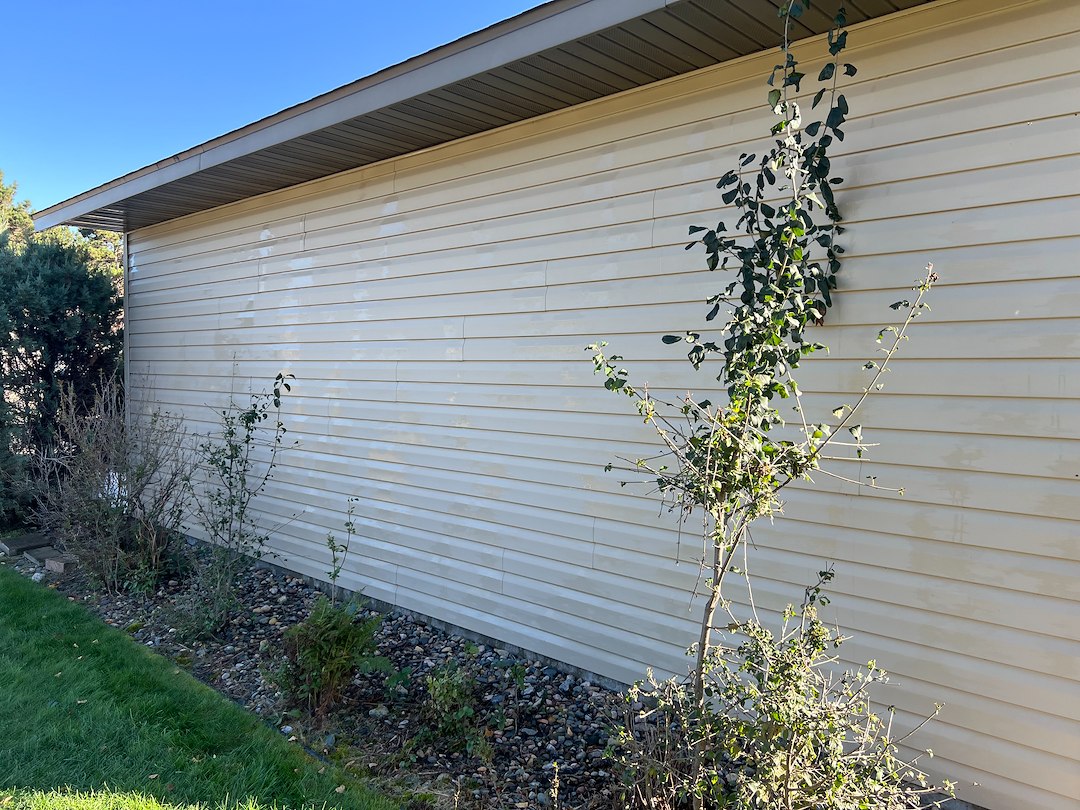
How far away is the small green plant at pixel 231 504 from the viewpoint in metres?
4.43

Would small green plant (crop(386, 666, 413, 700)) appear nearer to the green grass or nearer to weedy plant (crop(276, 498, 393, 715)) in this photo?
weedy plant (crop(276, 498, 393, 715))

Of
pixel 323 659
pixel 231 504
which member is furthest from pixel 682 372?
pixel 231 504

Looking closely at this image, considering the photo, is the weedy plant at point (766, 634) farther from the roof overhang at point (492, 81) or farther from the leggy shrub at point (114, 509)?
the leggy shrub at point (114, 509)

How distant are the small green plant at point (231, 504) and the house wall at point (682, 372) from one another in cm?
27

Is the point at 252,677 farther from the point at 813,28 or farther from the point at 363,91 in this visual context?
the point at 813,28

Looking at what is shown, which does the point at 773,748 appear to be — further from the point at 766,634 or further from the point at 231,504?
the point at 231,504

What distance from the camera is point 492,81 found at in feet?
11.3

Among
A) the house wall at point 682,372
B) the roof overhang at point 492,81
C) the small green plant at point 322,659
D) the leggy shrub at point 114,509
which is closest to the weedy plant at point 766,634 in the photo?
the house wall at point 682,372

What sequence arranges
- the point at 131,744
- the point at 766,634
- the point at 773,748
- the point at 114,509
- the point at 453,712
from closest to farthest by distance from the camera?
the point at 773,748
the point at 766,634
the point at 131,744
the point at 453,712
the point at 114,509

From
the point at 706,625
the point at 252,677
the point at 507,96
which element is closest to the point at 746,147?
the point at 507,96

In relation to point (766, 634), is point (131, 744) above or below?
below

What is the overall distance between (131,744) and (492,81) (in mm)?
3424

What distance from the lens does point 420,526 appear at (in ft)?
15.0

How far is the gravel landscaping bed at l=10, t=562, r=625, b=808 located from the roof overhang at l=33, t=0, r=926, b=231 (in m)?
2.84
